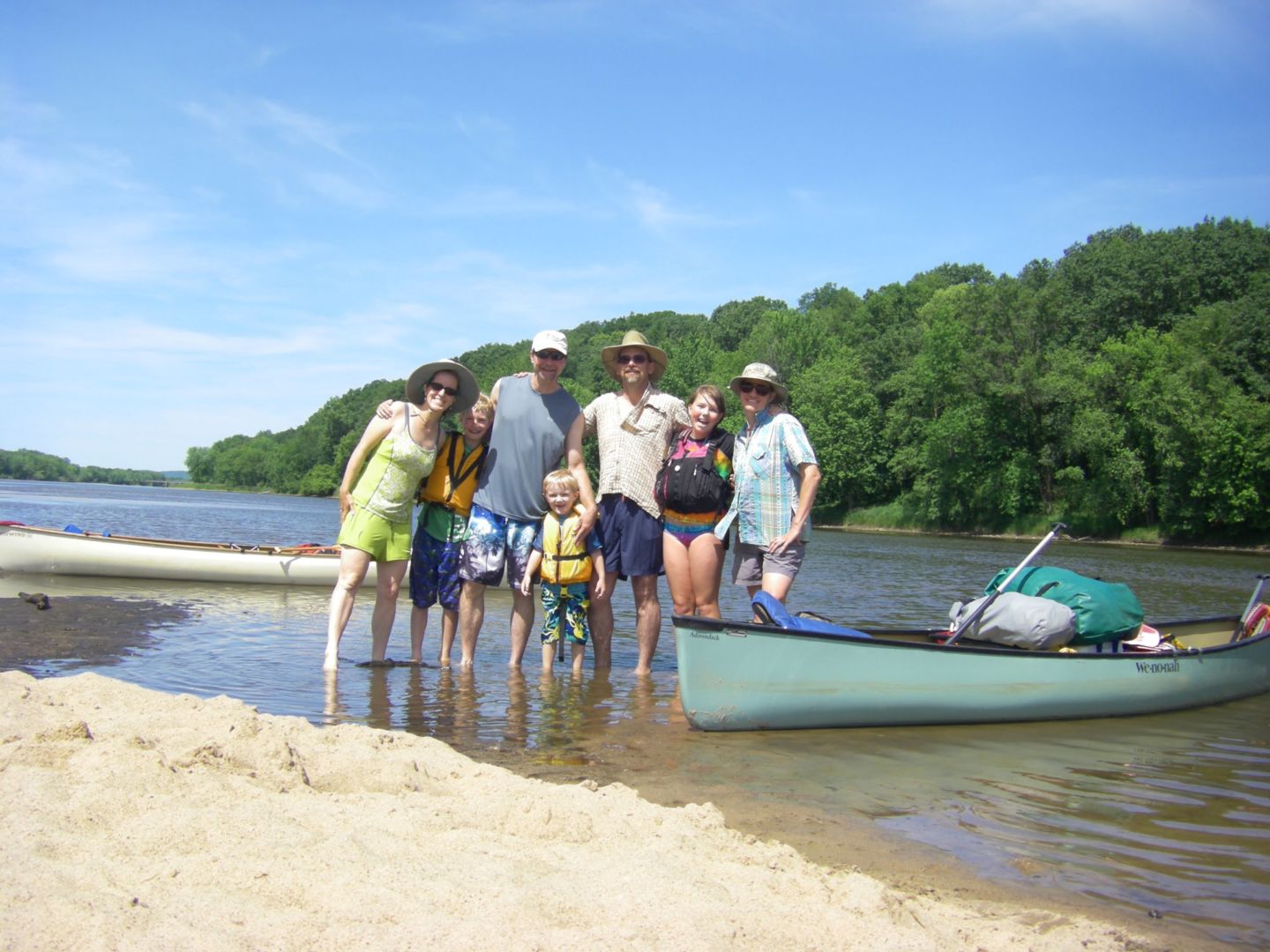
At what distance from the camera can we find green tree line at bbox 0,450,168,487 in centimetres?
14900

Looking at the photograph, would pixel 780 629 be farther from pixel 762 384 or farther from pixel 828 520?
pixel 828 520

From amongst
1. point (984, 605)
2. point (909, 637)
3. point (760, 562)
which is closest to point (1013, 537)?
point (909, 637)

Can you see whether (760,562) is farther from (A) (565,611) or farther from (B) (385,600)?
(B) (385,600)

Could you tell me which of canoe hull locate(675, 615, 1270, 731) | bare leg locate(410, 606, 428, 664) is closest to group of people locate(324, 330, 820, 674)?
bare leg locate(410, 606, 428, 664)

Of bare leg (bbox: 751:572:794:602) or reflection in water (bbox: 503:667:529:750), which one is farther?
bare leg (bbox: 751:572:794:602)

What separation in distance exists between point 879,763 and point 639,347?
2.96 meters

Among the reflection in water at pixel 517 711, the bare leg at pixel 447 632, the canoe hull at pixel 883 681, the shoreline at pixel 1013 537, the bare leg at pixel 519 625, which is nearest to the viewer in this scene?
the reflection in water at pixel 517 711

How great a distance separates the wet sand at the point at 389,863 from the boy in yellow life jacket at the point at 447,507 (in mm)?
2680

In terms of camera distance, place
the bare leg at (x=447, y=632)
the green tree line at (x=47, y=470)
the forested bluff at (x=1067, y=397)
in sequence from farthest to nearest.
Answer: the green tree line at (x=47, y=470), the forested bluff at (x=1067, y=397), the bare leg at (x=447, y=632)

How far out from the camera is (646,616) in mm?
6934

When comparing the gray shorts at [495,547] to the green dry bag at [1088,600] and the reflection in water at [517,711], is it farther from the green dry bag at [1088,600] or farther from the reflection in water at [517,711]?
the green dry bag at [1088,600]

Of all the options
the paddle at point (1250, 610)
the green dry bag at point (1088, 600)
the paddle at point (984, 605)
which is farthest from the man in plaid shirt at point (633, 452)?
the paddle at point (1250, 610)

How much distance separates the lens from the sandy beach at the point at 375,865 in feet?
8.21

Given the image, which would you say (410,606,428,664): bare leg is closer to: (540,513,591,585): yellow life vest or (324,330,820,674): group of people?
(324,330,820,674): group of people
